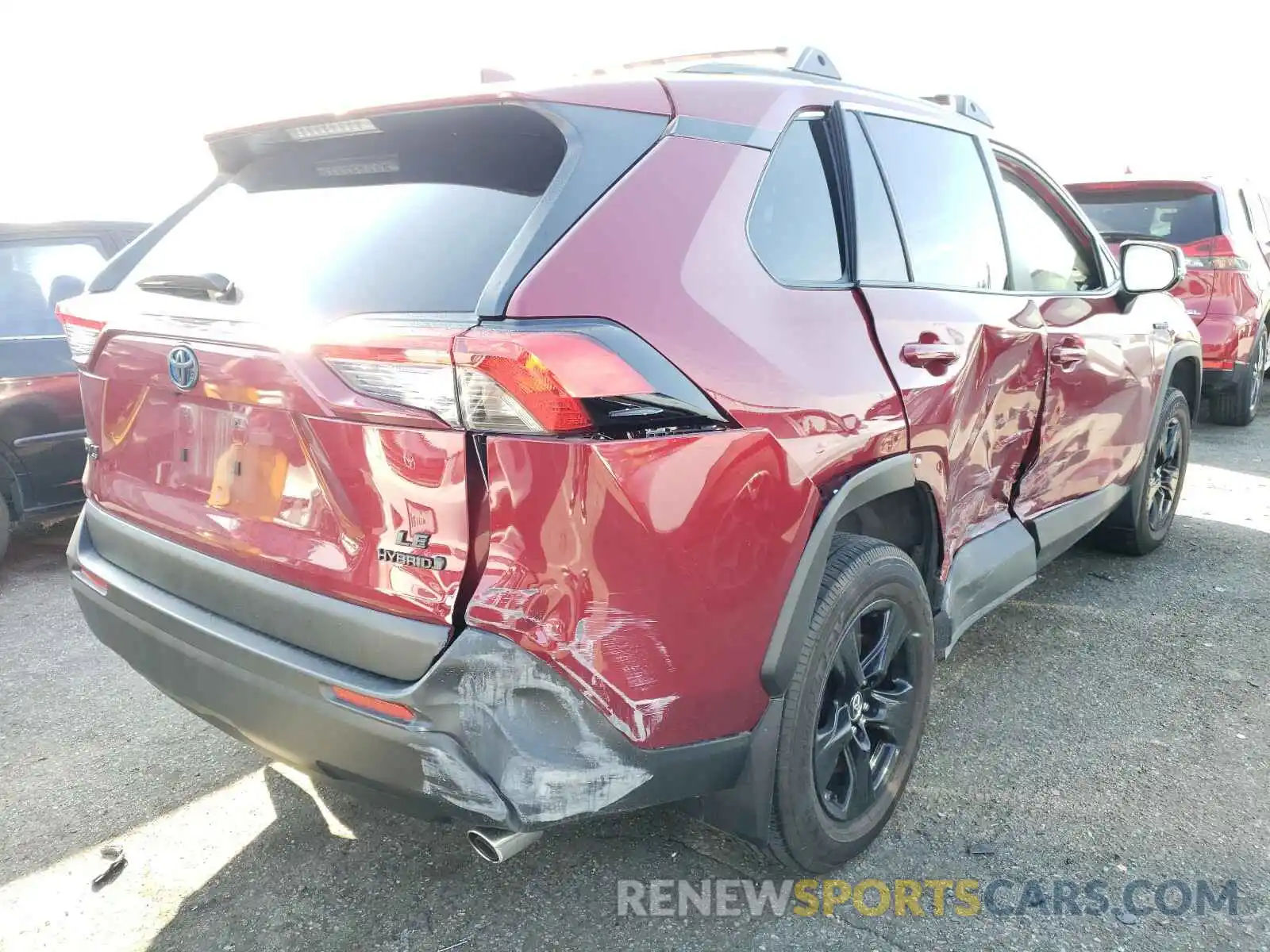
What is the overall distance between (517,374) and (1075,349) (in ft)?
7.59

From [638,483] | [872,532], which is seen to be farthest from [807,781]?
[638,483]

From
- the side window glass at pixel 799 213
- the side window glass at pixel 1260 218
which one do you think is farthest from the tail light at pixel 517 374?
the side window glass at pixel 1260 218

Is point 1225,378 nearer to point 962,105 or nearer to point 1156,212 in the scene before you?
point 1156,212

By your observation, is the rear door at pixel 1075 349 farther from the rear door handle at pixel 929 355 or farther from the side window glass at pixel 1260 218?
the side window glass at pixel 1260 218

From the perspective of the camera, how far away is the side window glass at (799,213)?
1.97 m

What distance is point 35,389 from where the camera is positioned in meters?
4.32

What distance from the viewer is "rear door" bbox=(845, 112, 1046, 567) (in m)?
2.31

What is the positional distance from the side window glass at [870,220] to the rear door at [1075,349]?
29.8 inches

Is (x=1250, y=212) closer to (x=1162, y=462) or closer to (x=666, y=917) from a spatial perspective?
(x=1162, y=462)

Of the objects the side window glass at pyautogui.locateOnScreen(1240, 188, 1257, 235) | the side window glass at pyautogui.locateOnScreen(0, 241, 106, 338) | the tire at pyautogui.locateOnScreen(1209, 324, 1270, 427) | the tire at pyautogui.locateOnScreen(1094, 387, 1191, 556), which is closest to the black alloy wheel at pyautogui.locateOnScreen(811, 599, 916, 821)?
the tire at pyautogui.locateOnScreen(1094, 387, 1191, 556)

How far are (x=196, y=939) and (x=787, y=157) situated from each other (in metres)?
2.14

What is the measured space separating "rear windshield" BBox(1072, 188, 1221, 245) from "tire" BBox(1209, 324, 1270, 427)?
114 centimetres

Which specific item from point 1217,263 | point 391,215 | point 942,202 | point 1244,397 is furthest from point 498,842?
Result: point 1244,397

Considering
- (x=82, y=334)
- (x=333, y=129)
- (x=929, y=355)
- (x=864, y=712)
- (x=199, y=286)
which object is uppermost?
(x=333, y=129)
